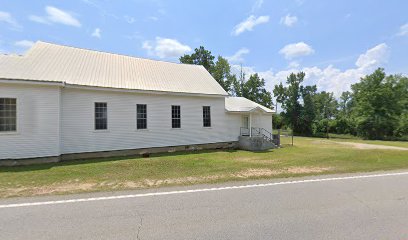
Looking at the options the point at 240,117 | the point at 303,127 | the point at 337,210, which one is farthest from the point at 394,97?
the point at 337,210

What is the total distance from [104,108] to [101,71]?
122 inches

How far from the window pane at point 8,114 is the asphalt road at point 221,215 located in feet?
23.0

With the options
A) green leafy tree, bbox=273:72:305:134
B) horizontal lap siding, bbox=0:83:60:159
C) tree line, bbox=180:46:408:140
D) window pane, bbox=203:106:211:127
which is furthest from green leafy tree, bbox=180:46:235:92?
horizontal lap siding, bbox=0:83:60:159

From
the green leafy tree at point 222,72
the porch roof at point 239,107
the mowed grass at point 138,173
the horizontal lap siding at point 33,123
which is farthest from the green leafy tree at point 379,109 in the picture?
the horizontal lap siding at point 33,123

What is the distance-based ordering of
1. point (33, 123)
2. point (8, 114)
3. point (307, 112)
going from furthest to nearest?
point (307, 112) → point (33, 123) → point (8, 114)

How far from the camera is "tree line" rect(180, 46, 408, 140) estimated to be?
1720 inches

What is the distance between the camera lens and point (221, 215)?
15.7ft

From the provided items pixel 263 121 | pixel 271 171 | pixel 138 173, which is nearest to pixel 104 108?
pixel 138 173

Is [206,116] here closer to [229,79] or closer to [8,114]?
[8,114]

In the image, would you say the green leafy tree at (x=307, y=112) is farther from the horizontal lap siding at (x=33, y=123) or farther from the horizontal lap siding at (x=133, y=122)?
the horizontal lap siding at (x=33, y=123)

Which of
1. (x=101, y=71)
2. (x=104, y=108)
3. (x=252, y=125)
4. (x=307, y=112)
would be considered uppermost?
(x=101, y=71)

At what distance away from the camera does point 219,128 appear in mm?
18469

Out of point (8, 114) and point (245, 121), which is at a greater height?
point (8, 114)

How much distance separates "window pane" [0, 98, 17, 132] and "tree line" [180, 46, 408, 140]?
1381 inches
